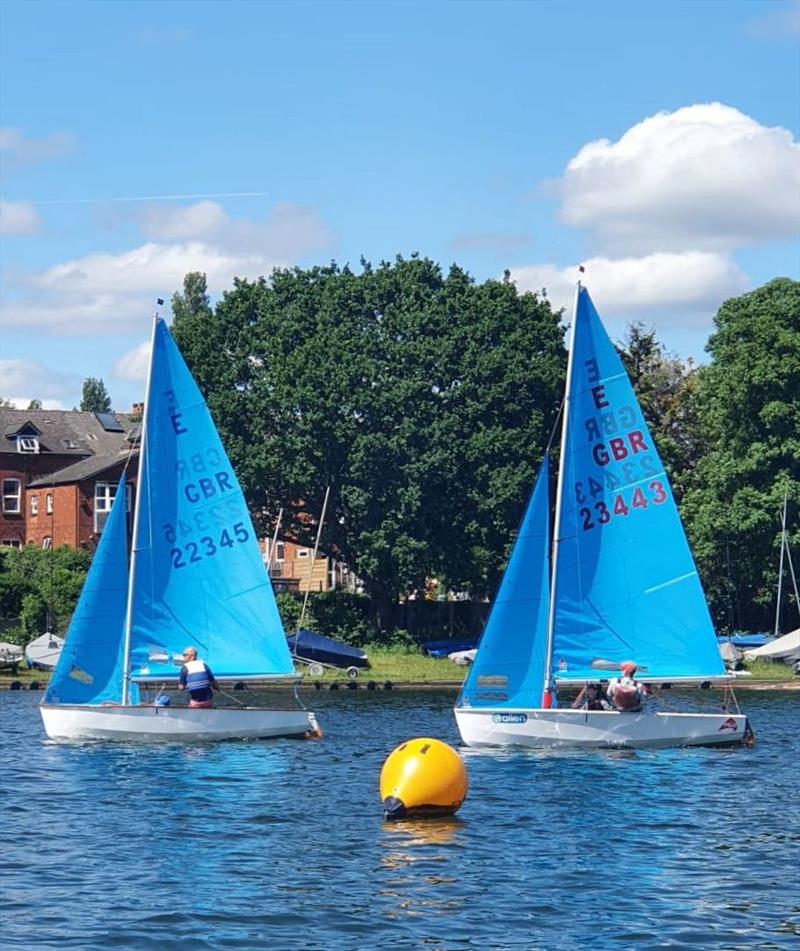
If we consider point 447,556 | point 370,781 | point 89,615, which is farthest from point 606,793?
point 447,556

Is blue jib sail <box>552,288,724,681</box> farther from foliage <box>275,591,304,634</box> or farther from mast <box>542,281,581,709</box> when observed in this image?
foliage <box>275,591,304,634</box>

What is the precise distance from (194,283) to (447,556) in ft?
292

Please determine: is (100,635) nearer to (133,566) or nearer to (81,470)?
(133,566)

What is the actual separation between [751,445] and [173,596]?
55.9m

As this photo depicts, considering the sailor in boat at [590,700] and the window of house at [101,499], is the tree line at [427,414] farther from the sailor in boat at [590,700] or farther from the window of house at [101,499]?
the sailor in boat at [590,700]

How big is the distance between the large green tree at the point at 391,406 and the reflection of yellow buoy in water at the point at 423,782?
5628cm

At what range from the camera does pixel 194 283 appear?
575ft

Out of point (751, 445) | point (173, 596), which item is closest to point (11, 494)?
point (751, 445)

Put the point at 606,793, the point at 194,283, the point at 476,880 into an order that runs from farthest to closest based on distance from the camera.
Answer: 1. the point at 194,283
2. the point at 606,793
3. the point at 476,880

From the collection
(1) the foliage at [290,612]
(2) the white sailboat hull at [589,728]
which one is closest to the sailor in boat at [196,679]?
(2) the white sailboat hull at [589,728]

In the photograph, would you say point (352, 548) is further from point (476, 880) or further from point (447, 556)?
point (476, 880)

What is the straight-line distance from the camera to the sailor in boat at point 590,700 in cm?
4556

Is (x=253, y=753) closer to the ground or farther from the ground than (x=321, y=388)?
closer to the ground

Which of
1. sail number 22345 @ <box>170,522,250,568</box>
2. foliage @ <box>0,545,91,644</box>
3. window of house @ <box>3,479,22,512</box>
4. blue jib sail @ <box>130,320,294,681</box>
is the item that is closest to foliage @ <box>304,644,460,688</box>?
foliage @ <box>0,545,91,644</box>
